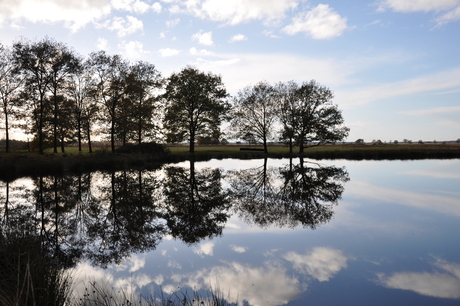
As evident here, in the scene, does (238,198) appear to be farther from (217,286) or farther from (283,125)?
(283,125)

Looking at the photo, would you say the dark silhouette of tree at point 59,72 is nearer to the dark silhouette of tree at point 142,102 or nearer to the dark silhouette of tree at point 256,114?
the dark silhouette of tree at point 142,102

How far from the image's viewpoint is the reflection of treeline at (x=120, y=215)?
5.48m

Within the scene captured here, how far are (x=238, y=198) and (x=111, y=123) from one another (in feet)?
104

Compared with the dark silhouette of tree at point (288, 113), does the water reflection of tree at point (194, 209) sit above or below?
below

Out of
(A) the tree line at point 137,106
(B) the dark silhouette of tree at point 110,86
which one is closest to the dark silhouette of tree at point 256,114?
(A) the tree line at point 137,106

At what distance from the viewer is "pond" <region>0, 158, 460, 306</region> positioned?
5.04 metres

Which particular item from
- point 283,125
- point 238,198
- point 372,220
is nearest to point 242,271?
point 372,220

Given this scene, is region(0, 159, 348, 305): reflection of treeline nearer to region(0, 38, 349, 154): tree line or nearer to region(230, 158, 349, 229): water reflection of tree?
region(230, 158, 349, 229): water reflection of tree

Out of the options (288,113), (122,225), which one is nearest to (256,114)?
(288,113)

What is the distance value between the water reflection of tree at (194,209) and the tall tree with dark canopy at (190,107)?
2757 cm

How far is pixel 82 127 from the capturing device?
133 feet

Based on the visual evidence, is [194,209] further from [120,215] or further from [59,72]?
[59,72]

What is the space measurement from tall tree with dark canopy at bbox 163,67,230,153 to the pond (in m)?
30.0

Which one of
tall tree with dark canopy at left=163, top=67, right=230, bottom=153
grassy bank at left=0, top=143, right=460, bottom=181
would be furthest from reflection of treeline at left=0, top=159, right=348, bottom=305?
tall tree with dark canopy at left=163, top=67, right=230, bottom=153
